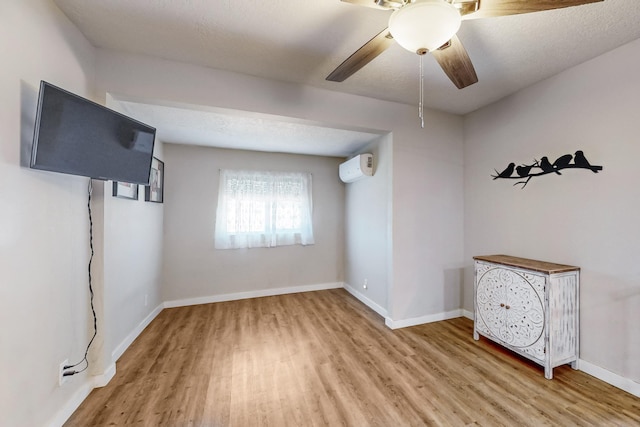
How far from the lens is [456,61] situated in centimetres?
142

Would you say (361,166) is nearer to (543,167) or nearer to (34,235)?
(543,167)

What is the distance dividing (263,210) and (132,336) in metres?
2.19

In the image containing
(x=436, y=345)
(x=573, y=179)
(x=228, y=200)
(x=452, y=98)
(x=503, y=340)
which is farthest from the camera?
(x=228, y=200)

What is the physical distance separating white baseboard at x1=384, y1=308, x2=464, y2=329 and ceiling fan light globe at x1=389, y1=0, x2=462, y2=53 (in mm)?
2631

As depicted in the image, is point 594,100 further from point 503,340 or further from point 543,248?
point 503,340

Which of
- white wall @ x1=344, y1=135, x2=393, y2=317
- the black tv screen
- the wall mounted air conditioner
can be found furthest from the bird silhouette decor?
the black tv screen

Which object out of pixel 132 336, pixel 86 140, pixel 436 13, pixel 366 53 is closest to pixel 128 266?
pixel 132 336

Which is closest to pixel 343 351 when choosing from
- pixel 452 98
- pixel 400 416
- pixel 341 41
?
pixel 400 416

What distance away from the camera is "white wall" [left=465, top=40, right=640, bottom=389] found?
1.79m

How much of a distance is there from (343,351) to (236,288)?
83.5 inches

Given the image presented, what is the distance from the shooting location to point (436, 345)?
2.45 metres

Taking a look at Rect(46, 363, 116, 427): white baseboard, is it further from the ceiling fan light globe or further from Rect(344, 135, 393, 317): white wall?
the ceiling fan light globe

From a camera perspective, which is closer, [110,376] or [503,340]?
[110,376]

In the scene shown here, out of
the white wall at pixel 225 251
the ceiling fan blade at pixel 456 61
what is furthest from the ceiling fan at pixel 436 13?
the white wall at pixel 225 251
